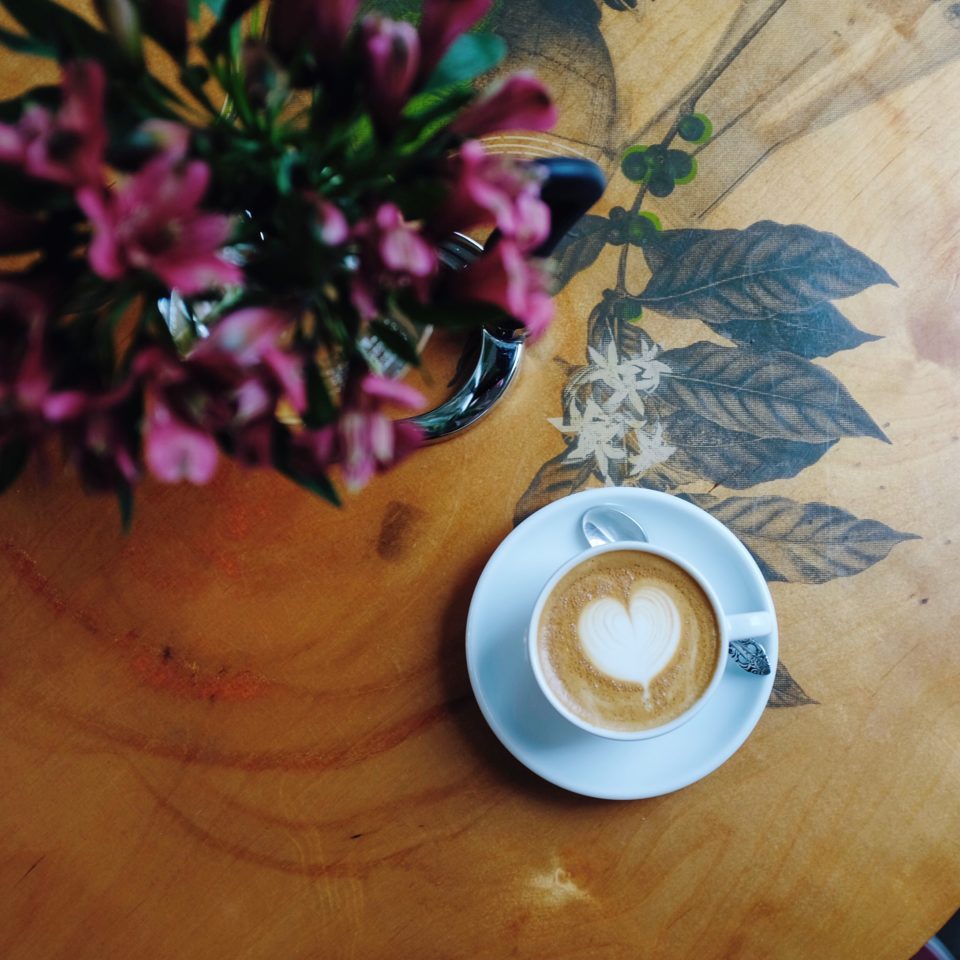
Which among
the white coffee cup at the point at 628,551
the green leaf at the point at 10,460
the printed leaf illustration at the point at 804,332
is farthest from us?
the printed leaf illustration at the point at 804,332

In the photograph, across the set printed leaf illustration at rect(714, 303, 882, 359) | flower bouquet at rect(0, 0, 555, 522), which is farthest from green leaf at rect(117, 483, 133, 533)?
printed leaf illustration at rect(714, 303, 882, 359)

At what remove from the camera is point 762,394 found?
0.66 metres

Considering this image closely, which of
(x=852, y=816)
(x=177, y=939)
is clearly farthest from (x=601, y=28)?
(x=177, y=939)

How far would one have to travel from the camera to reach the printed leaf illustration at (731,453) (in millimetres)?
654

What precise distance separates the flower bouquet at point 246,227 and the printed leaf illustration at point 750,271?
29cm

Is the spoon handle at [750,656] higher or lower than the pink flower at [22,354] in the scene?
lower

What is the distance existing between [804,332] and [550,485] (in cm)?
23

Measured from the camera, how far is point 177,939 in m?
0.61

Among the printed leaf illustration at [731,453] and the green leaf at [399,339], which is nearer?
the green leaf at [399,339]

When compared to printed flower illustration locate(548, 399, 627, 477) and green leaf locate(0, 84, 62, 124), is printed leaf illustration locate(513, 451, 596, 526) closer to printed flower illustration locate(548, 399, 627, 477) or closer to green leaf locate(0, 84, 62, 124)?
printed flower illustration locate(548, 399, 627, 477)

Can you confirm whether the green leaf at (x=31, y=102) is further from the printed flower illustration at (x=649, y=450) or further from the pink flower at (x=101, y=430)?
the printed flower illustration at (x=649, y=450)

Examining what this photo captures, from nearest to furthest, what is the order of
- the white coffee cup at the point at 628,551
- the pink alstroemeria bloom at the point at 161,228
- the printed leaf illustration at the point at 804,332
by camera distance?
the pink alstroemeria bloom at the point at 161,228 → the white coffee cup at the point at 628,551 → the printed leaf illustration at the point at 804,332

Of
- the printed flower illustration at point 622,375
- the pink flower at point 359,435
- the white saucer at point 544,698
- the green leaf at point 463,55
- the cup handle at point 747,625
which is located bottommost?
the white saucer at point 544,698

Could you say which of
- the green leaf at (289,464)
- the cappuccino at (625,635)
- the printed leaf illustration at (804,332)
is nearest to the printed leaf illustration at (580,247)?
the printed leaf illustration at (804,332)
